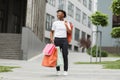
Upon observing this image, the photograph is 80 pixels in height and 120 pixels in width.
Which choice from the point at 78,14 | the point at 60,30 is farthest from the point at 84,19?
the point at 60,30

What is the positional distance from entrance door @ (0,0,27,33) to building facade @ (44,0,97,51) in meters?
8.56

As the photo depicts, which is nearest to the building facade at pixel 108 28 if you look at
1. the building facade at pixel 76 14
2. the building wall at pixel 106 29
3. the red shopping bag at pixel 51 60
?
the building wall at pixel 106 29

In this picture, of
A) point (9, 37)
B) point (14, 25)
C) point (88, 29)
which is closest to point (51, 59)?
point (9, 37)

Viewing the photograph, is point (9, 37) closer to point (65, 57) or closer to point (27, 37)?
point (27, 37)

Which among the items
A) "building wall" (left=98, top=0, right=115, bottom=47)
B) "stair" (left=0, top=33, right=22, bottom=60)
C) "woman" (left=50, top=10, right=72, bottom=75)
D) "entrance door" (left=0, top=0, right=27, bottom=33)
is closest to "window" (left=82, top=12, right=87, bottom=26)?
"building wall" (left=98, top=0, right=115, bottom=47)

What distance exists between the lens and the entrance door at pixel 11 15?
1747 inches

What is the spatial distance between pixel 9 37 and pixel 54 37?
1825 cm

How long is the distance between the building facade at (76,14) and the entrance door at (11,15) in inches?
337

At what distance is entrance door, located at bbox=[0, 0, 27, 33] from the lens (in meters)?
44.4

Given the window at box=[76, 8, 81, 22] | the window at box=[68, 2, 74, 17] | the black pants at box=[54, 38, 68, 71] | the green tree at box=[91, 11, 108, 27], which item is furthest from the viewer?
the window at box=[76, 8, 81, 22]

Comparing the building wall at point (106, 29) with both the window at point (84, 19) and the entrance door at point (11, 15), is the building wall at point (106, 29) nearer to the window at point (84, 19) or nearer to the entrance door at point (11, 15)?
the entrance door at point (11, 15)

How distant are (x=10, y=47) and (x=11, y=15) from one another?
675 inches

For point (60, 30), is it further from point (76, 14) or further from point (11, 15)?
point (76, 14)

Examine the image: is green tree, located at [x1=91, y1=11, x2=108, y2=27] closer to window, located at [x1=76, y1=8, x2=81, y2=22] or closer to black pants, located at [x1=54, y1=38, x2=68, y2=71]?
black pants, located at [x1=54, y1=38, x2=68, y2=71]
